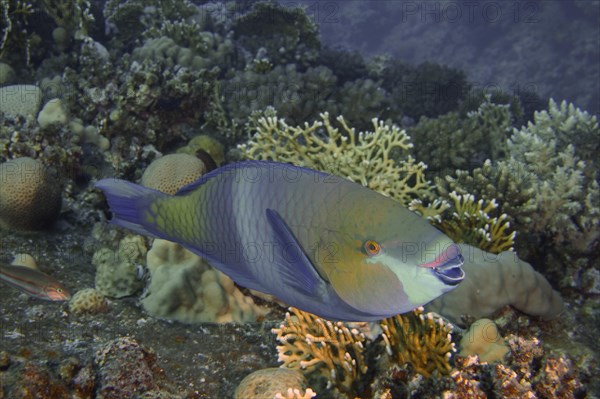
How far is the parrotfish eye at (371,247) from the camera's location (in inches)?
58.9

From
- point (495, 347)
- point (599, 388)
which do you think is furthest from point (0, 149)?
point (599, 388)

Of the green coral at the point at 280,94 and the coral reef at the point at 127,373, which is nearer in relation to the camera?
the coral reef at the point at 127,373

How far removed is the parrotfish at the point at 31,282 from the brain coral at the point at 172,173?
7.05 feet

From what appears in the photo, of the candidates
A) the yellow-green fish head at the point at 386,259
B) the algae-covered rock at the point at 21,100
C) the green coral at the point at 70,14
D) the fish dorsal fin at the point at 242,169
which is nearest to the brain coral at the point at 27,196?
the algae-covered rock at the point at 21,100

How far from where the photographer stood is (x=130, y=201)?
72.0 inches

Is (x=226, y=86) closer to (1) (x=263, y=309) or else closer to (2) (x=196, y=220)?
(1) (x=263, y=309)

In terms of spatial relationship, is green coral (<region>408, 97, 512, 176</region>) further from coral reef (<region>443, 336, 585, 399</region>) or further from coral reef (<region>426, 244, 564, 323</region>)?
coral reef (<region>443, 336, 585, 399</region>)

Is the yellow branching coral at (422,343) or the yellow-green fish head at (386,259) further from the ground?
the yellow-green fish head at (386,259)

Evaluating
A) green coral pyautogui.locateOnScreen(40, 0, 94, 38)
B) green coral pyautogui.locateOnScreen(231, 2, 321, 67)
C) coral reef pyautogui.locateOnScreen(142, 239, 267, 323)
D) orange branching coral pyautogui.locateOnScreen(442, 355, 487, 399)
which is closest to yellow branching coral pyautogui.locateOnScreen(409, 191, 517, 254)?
orange branching coral pyautogui.locateOnScreen(442, 355, 487, 399)

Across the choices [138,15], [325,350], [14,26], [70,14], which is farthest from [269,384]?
[138,15]

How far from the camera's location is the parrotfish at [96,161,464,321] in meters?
1.43

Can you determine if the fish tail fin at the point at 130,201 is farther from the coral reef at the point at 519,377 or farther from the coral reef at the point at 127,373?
the coral reef at the point at 519,377

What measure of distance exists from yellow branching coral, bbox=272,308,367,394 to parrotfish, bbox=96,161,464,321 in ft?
5.79

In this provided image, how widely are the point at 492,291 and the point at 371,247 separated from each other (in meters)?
2.99
